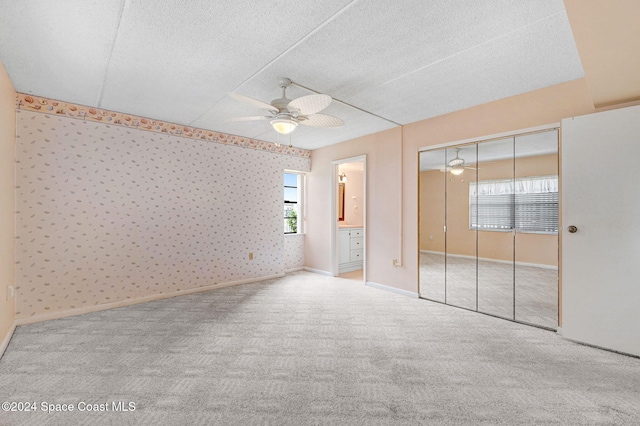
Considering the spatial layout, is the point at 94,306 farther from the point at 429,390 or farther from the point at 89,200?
the point at 429,390

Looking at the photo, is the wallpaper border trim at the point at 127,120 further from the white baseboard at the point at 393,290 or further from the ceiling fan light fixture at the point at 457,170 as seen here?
the ceiling fan light fixture at the point at 457,170

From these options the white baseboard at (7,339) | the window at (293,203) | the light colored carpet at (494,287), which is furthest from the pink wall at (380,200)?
the white baseboard at (7,339)

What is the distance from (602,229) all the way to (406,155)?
2.30 metres

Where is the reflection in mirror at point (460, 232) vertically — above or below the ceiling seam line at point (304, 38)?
below

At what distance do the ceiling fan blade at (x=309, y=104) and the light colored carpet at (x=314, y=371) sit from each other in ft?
7.08

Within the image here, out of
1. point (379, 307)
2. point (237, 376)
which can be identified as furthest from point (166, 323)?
point (379, 307)

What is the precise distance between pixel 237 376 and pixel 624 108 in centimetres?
388

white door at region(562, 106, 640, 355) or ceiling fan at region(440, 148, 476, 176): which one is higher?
ceiling fan at region(440, 148, 476, 176)

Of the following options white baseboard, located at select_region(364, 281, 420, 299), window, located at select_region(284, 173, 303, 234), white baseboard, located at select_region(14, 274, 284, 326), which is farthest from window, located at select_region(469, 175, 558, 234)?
white baseboard, located at select_region(14, 274, 284, 326)

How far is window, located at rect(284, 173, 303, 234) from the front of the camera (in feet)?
19.1

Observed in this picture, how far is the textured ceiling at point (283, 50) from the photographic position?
1.77 metres

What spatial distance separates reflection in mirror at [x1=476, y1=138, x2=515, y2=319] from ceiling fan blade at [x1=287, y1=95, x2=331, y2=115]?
2213mm

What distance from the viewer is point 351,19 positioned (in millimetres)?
1846

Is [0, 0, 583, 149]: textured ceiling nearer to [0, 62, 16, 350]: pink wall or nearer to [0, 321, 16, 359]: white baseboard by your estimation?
[0, 62, 16, 350]: pink wall
